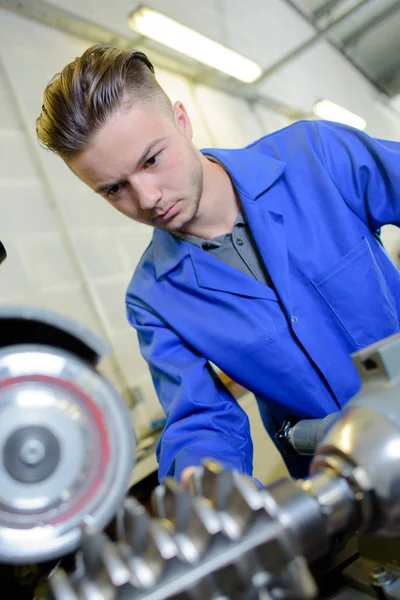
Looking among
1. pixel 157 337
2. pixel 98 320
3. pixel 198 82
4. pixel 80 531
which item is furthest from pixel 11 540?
pixel 198 82

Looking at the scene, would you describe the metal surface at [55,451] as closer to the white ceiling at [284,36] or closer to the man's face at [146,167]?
the man's face at [146,167]

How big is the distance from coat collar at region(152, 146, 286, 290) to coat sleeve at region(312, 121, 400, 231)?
0.10m

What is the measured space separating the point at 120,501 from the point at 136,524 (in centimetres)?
2

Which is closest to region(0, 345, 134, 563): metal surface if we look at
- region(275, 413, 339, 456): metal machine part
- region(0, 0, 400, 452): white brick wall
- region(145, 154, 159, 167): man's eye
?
region(275, 413, 339, 456): metal machine part

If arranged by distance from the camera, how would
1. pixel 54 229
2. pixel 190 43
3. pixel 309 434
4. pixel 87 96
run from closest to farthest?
pixel 309 434 → pixel 87 96 → pixel 54 229 → pixel 190 43

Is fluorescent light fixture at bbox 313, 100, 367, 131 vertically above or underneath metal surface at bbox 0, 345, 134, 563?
above

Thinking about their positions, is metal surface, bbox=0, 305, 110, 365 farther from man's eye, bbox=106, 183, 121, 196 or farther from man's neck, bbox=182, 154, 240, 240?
man's neck, bbox=182, 154, 240, 240

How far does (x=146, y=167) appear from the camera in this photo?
794mm

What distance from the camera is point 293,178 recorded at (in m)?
0.91

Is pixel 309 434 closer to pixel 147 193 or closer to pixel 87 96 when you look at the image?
pixel 147 193

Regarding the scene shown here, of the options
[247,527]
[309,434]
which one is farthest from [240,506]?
[309,434]

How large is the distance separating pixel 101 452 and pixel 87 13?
85.0 inches

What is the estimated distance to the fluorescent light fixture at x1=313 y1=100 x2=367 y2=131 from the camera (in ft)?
12.5

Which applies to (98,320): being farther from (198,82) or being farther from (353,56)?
(353,56)
